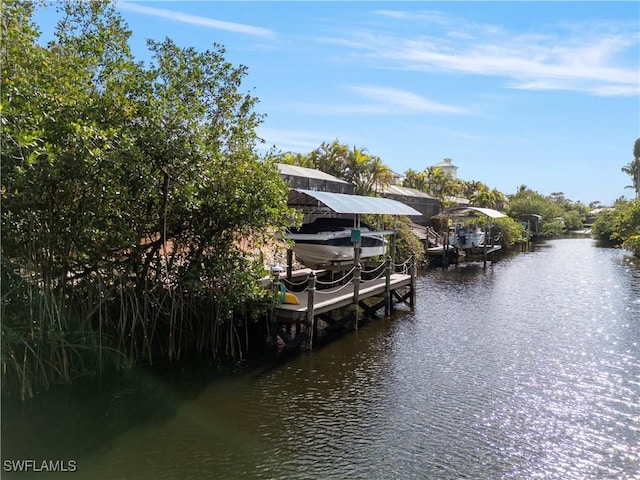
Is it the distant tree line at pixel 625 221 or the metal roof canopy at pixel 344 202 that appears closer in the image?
the metal roof canopy at pixel 344 202

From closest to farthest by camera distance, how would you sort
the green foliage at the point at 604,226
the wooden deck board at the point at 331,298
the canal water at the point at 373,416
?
the canal water at the point at 373,416 < the wooden deck board at the point at 331,298 < the green foliage at the point at 604,226

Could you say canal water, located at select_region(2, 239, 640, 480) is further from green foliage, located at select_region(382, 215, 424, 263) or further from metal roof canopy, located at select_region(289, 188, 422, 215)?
green foliage, located at select_region(382, 215, 424, 263)

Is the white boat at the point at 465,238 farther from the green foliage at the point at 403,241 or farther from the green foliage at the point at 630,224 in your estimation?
the green foliage at the point at 630,224

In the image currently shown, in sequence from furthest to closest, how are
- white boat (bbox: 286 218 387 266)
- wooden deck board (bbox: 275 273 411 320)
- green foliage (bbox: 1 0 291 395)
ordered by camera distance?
white boat (bbox: 286 218 387 266), wooden deck board (bbox: 275 273 411 320), green foliage (bbox: 1 0 291 395)

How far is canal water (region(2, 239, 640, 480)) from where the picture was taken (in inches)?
325

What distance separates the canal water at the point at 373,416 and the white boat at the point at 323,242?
311 cm

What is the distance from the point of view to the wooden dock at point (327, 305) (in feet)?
45.6

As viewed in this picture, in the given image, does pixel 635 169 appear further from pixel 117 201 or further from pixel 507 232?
pixel 117 201

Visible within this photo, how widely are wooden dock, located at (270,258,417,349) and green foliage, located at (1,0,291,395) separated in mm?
1429

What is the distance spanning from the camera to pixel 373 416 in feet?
33.4

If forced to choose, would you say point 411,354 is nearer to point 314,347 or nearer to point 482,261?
point 314,347

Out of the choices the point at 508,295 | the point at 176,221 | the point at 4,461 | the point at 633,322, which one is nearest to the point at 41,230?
the point at 176,221

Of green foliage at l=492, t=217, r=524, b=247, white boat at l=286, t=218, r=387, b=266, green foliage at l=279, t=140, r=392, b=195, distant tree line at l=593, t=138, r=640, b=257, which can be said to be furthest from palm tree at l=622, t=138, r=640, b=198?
white boat at l=286, t=218, r=387, b=266

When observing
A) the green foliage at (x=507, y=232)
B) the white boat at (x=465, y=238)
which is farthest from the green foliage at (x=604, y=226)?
the white boat at (x=465, y=238)
